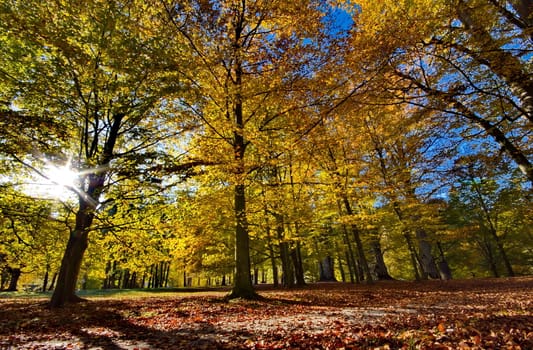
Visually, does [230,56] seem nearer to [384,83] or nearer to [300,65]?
[300,65]

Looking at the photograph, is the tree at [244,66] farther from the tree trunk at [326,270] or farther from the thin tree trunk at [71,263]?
the tree trunk at [326,270]

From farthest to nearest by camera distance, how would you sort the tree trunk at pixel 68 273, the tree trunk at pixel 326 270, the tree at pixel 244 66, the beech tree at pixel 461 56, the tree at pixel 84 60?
the tree trunk at pixel 326 270
the tree trunk at pixel 68 273
the tree at pixel 244 66
the tree at pixel 84 60
the beech tree at pixel 461 56

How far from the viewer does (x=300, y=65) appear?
678 centimetres

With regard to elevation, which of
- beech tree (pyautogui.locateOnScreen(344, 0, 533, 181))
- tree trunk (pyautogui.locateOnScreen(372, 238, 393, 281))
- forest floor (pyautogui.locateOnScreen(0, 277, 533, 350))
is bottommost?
forest floor (pyautogui.locateOnScreen(0, 277, 533, 350))

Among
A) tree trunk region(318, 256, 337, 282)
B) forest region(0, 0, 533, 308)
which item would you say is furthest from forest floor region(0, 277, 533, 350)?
tree trunk region(318, 256, 337, 282)

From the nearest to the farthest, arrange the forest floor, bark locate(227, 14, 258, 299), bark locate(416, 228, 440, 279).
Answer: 1. the forest floor
2. bark locate(227, 14, 258, 299)
3. bark locate(416, 228, 440, 279)

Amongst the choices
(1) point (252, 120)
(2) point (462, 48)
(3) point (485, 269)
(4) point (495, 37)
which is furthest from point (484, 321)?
(3) point (485, 269)

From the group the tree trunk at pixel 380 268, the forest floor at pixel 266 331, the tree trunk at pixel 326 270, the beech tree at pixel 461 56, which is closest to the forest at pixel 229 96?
the beech tree at pixel 461 56

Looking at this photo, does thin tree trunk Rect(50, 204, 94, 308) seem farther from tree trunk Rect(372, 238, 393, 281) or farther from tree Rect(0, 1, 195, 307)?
tree trunk Rect(372, 238, 393, 281)

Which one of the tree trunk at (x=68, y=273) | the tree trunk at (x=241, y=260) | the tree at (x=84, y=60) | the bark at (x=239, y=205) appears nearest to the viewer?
the tree at (x=84, y=60)

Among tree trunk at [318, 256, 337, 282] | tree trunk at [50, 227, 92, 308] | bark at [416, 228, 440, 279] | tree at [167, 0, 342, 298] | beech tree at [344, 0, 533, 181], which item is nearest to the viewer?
beech tree at [344, 0, 533, 181]

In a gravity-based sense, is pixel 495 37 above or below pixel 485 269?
above

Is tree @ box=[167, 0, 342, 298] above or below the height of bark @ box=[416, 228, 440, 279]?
above

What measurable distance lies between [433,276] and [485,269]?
63.6ft
